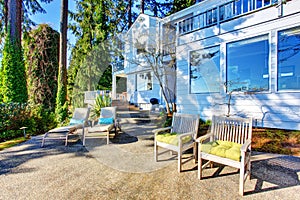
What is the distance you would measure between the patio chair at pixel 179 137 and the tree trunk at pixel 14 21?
8.17 meters

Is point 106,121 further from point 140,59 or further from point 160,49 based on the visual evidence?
point 140,59

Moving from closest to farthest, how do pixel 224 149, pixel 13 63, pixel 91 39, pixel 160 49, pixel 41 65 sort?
pixel 224 149, pixel 13 63, pixel 160 49, pixel 41 65, pixel 91 39

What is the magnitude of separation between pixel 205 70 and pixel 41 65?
29.6 feet

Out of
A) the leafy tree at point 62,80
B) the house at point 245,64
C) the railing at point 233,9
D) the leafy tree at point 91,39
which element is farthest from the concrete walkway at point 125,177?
the leafy tree at point 91,39

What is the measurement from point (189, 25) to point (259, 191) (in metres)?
8.24

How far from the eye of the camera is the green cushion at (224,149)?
7.93 ft

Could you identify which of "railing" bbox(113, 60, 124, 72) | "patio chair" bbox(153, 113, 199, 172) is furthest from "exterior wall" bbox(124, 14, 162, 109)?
"patio chair" bbox(153, 113, 199, 172)

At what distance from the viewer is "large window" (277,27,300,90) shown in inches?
178

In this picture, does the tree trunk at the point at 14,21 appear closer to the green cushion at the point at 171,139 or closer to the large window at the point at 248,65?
the green cushion at the point at 171,139

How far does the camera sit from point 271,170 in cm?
298

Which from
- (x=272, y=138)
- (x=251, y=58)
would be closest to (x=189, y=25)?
(x=251, y=58)

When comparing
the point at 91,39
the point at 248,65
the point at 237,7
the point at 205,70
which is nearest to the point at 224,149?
the point at 248,65

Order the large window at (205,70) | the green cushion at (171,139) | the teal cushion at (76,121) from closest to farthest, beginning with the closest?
1. the green cushion at (171,139)
2. the teal cushion at (76,121)
3. the large window at (205,70)

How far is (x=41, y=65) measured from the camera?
30.2ft
